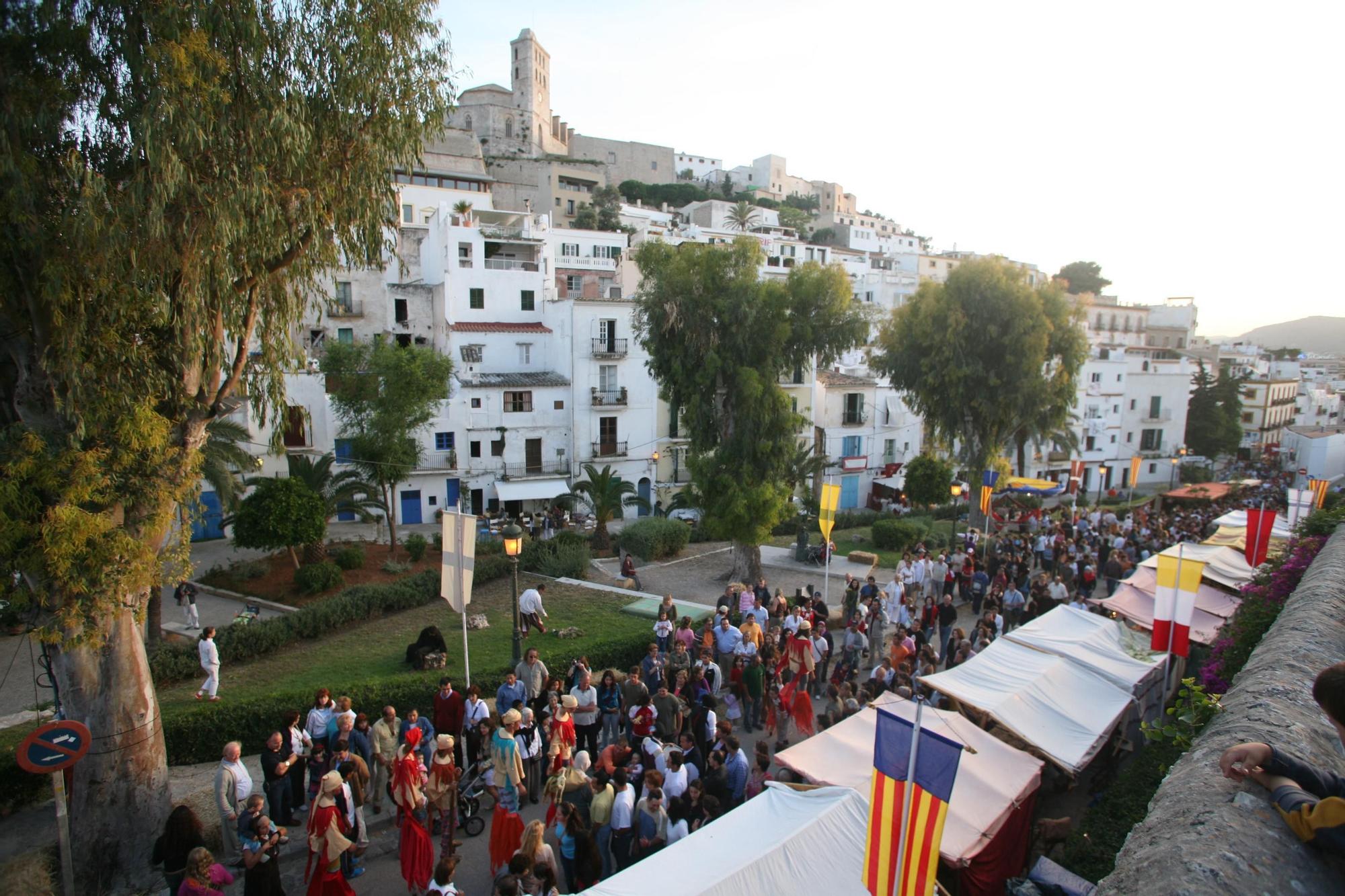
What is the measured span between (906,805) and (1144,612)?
1163cm

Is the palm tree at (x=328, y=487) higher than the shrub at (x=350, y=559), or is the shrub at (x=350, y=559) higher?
the palm tree at (x=328, y=487)

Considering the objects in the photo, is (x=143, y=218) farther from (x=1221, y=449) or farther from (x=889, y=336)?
(x=1221, y=449)

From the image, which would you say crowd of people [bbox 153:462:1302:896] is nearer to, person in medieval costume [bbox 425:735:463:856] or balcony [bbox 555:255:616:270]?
person in medieval costume [bbox 425:735:463:856]

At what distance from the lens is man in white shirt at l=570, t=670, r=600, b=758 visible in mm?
10281

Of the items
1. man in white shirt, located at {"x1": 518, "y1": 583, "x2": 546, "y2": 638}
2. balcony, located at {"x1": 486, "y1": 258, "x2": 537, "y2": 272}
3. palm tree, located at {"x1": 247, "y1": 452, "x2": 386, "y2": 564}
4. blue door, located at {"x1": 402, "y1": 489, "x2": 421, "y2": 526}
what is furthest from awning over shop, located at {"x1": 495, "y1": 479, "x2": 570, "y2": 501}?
man in white shirt, located at {"x1": 518, "y1": 583, "x2": 546, "y2": 638}

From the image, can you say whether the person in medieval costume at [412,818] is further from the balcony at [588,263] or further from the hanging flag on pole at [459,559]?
the balcony at [588,263]

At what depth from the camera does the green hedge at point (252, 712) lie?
10.8 meters

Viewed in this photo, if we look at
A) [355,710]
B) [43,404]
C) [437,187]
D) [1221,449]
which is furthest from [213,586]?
[1221,449]

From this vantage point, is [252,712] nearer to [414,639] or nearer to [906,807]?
[414,639]

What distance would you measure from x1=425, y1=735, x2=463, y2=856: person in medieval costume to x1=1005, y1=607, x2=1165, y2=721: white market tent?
336 inches

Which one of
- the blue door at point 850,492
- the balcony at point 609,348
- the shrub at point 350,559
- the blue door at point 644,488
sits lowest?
the blue door at point 850,492

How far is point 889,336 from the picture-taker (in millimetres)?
28391

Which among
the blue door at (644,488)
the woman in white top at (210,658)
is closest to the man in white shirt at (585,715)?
the woman in white top at (210,658)

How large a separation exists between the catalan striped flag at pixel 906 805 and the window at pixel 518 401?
27.8m
